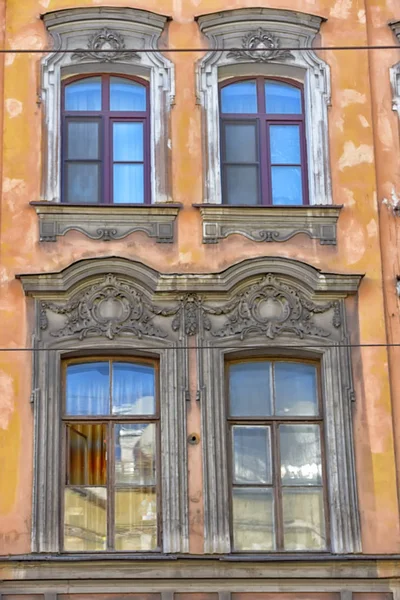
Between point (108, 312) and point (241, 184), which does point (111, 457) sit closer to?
point (108, 312)

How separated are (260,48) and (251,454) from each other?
16.1 feet

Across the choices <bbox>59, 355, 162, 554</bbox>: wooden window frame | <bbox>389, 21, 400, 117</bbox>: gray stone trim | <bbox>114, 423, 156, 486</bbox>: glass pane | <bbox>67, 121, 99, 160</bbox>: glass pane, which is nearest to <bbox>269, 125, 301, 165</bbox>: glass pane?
<bbox>389, 21, 400, 117</bbox>: gray stone trim

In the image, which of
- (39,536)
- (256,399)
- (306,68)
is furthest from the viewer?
(306,68)

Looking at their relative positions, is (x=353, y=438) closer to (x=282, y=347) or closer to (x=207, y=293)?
(x=282, y=347)

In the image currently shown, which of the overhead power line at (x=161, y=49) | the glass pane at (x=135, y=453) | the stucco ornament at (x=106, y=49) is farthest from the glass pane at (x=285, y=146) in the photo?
the glass pane at (x=135, y=453)

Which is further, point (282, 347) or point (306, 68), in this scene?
point (306, 68)

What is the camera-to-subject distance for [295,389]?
15094mm

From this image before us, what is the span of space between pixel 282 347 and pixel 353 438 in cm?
128

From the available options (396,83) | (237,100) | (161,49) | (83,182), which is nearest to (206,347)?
(83,182)

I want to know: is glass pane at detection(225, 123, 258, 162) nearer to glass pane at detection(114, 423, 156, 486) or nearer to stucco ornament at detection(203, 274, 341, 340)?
stucco ornament at detection(203, 274, 341, 340)

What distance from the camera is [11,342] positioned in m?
14.8

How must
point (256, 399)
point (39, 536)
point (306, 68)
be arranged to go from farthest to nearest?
point (306, 68) < point (256, 399) < point (39, 536)

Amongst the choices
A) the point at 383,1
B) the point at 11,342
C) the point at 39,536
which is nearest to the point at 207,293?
the point at 11,342

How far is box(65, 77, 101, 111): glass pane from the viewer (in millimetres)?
16047
